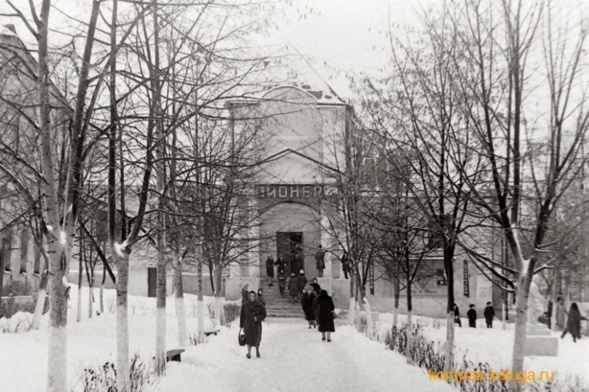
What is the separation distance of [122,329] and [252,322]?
19.2 ft

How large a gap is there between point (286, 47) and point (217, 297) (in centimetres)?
1520

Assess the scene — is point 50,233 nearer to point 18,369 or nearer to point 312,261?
point 18,369

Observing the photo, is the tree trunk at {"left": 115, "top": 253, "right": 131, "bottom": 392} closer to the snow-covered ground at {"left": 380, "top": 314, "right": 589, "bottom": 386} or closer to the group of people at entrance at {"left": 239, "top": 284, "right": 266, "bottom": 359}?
the group of people at entrance at {"left": 239, "top": 284, "right": 266, "bottom": 359}

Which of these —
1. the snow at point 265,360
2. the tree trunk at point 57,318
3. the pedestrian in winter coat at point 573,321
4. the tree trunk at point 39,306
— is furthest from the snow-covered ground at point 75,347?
the pedestrian in winter coat at point 573,321

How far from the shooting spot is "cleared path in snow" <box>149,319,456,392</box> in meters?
10.2

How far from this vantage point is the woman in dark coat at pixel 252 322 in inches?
559

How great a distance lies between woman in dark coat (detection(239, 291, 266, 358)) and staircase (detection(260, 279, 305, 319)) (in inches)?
475

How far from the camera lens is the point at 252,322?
14414 millimetres

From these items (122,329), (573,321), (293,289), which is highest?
(122,329)

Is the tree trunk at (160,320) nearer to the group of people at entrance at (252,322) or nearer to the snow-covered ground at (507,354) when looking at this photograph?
the group of people at entrance at (252,322)

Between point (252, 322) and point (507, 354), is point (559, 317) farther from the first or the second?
point (252, 322)

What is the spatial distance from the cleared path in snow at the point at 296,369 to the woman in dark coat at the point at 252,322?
15.5 inches

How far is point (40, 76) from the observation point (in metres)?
6.68

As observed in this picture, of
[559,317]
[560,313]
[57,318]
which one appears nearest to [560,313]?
[560,313]
